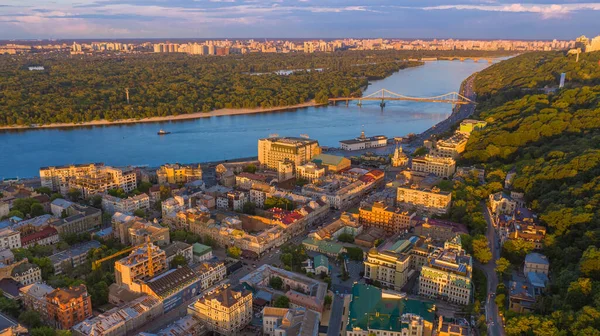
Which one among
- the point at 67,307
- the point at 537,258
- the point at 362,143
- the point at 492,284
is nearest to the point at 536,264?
the point at 537,258

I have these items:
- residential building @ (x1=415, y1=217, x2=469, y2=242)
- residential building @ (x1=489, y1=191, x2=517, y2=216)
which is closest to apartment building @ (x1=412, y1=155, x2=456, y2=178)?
residential building @ (x1=489, y1=191, x2=517, y2=216)

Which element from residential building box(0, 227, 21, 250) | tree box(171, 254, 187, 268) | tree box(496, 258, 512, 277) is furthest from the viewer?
residential building box(0, 227, 21, 250)

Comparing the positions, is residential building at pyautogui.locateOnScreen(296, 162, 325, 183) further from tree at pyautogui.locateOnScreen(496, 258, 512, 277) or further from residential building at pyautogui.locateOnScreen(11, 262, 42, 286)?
residential building at pyautogui.locateOnScreen(11, 262, 42, 286)

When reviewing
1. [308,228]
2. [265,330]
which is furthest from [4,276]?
[308,228]

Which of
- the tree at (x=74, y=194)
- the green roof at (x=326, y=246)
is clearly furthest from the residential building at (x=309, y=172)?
the tree at (x=74, y=194)

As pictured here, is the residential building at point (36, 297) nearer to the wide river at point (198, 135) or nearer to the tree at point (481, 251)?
the tree at point (481, 251)

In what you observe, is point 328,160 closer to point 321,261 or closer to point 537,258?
point 321,261
